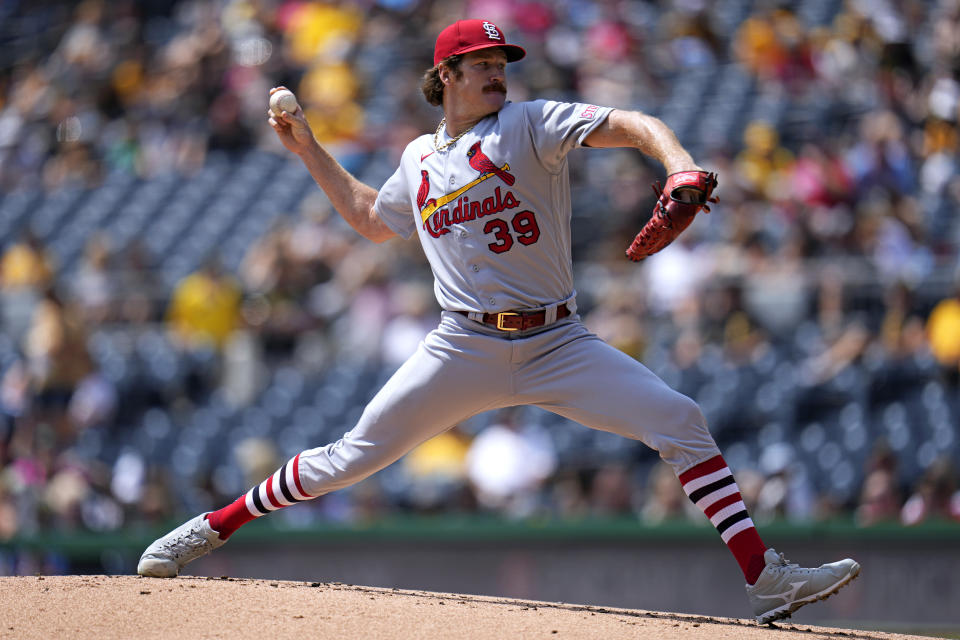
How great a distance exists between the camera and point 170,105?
12.3 m

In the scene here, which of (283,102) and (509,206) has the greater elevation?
(283,102)

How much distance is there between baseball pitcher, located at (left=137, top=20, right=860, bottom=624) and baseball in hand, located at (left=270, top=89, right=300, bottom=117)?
570 millimetres

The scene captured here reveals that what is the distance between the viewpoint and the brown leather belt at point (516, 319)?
4.04m

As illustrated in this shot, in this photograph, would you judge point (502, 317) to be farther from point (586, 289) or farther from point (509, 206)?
point (586, 289)

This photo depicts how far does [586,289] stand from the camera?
838 centimetres

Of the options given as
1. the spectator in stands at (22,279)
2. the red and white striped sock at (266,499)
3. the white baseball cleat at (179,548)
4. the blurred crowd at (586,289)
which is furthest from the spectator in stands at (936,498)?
the spectator in stands at (22,279)

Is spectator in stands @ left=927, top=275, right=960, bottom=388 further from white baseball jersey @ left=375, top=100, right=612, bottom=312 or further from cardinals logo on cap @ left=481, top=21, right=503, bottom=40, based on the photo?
cardinals logo on cap @ left=481, top=21, right=503, bottom=40

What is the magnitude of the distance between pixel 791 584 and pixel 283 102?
7.44 ft

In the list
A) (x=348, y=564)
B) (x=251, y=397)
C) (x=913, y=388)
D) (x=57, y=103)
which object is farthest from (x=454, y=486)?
(x=57, y=103)

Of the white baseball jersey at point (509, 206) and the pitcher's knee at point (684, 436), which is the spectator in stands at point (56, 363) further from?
the pitcher's knee at point (684, 436)

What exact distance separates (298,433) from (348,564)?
151cm

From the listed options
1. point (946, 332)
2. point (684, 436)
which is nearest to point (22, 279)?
point (946, 332)

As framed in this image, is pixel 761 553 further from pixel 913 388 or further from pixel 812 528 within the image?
pixel 913 388

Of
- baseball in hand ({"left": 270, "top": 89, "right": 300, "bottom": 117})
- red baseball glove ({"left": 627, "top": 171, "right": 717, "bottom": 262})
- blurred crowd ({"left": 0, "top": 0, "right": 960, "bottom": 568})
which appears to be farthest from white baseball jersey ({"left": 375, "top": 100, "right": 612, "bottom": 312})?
blurred crowd ({"left": 0, "top": 0, "right": 960, "bottom": 568})
